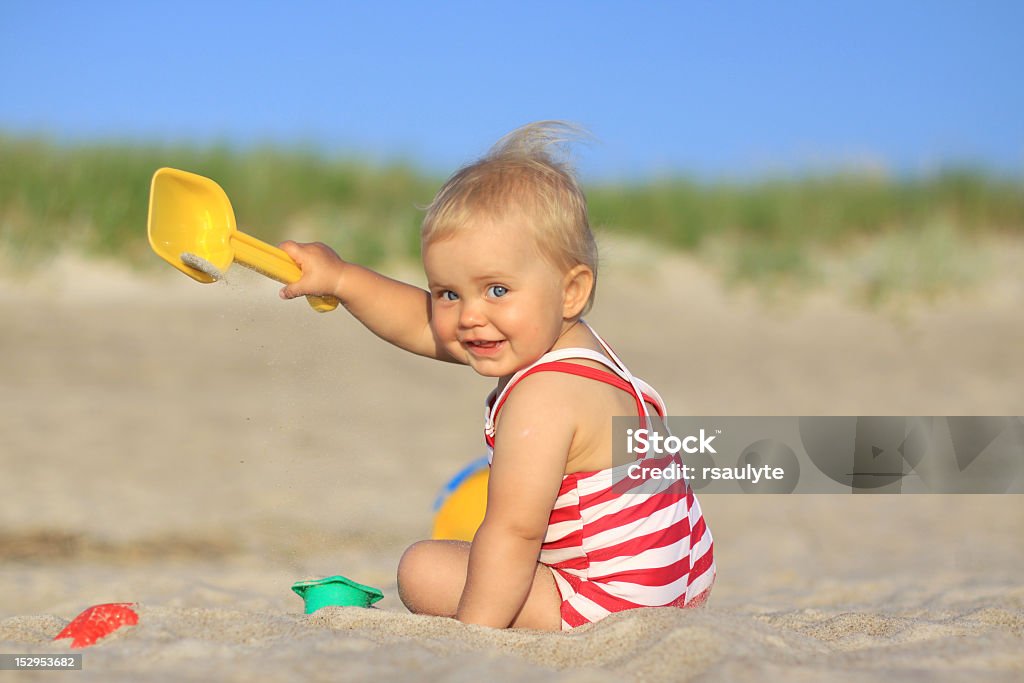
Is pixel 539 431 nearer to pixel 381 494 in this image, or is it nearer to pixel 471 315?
pixel 471 315

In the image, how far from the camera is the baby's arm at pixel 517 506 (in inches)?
71.4

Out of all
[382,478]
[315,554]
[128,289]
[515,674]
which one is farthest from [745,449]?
[128,289]

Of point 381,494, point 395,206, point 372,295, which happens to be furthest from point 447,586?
point 395,206

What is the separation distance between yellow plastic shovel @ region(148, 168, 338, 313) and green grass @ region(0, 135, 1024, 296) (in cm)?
432

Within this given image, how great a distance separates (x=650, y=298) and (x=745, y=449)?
344 cm

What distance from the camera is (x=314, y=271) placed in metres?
2.24

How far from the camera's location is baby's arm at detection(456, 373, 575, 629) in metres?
1.81

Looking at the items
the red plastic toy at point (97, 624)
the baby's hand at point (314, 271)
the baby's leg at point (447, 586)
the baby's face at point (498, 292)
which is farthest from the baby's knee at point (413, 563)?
the baby's hand at point (314, 271)

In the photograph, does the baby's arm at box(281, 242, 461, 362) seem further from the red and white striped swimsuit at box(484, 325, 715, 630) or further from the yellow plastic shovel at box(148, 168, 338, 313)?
the red and white striped swimsuit at box(484, 325, 715, 630)

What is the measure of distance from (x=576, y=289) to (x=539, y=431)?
0.31 metres

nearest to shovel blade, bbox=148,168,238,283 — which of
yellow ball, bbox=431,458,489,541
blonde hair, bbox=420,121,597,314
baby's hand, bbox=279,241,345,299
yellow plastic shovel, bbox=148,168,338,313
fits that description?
yellow plastic shovel, bbox=148,168,338,313

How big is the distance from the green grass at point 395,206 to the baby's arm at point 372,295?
13.3ft

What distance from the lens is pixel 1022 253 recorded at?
378 inches

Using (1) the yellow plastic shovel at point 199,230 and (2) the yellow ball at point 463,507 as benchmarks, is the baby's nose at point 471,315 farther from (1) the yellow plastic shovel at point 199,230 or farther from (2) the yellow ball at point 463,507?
(2) the yellow ball at point 463,507
